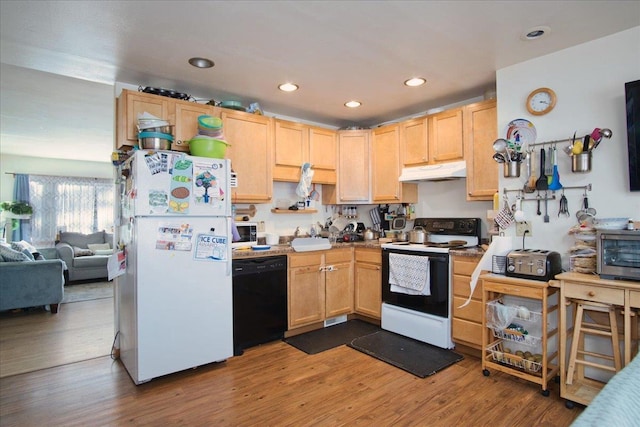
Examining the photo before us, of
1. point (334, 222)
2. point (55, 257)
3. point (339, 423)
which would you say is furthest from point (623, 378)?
point (55, 257)

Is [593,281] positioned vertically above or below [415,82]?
below

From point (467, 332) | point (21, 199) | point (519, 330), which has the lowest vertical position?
point (467, 332)

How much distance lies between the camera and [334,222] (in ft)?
14.4

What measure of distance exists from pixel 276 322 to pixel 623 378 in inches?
105

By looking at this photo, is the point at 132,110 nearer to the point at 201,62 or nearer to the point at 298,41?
the point at 201,62

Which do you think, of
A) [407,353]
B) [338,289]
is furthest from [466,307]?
[338,289]

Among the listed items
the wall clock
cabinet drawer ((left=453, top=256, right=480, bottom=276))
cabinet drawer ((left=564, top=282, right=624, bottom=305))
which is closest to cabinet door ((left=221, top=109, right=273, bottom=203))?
cabinet drawer ((left=453, top=256, right=480, bottom=276))

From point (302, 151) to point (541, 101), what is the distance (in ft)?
7.38

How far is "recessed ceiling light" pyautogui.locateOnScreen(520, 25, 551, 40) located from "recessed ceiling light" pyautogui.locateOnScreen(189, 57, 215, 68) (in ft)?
7.20

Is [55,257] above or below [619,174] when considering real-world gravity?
below

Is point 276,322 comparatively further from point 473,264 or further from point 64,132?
point 64,132

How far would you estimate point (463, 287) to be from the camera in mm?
2979

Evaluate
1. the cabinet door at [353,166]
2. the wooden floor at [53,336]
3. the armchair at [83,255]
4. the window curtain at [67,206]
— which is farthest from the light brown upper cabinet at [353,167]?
the window curtain at [67,206]

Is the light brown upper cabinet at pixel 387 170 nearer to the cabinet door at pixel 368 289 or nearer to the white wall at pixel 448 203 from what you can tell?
the white wall at pixel 448 203
